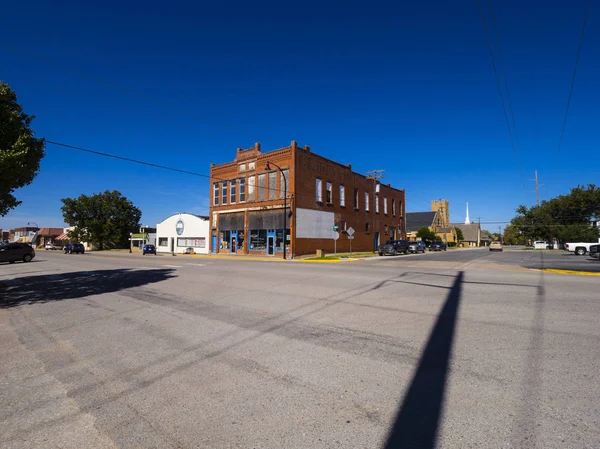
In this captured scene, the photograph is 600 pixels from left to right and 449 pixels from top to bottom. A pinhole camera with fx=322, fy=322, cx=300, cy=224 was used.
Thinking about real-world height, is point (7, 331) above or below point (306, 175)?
below

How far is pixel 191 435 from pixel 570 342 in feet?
18.7

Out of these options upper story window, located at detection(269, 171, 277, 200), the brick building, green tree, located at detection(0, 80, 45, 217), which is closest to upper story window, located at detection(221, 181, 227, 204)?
the brick building

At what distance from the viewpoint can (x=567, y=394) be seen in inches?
136

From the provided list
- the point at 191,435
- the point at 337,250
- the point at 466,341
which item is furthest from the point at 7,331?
the point at 337,250

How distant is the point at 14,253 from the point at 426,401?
36884 mm

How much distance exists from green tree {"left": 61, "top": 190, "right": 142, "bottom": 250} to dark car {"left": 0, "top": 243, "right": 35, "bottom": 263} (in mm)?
44808

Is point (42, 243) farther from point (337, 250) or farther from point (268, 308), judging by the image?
point (268, 308)

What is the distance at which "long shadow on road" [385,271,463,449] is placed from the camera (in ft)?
8.98

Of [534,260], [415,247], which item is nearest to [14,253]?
[534,260]

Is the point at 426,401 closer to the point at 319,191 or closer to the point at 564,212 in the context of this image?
the point at 319,191

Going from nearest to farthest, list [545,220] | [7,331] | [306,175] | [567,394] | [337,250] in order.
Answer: [567,394]
[7,331]
[306,175]
[337,250]
[545,220]

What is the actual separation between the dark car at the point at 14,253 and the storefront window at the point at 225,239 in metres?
19.1

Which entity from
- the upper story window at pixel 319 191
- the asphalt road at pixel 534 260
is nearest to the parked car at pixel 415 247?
the asphalt road at pixel 534 260

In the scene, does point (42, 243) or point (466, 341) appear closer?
point (466, 341)
